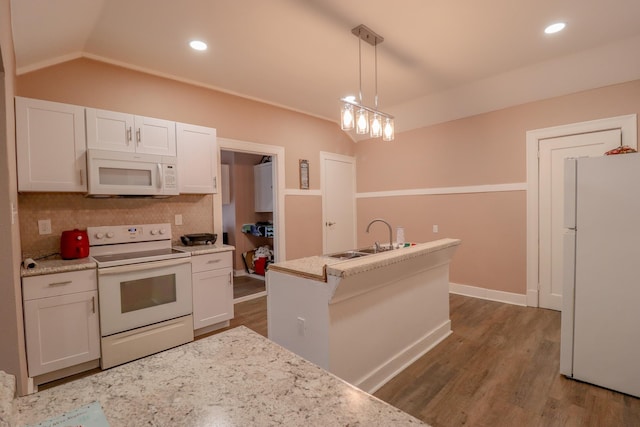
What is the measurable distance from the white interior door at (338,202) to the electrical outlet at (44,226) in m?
3.35

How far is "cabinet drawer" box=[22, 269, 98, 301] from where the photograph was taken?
2.16m

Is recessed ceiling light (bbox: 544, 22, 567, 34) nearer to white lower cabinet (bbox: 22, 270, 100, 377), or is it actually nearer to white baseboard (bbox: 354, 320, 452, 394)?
white baseboard (bbox: 354, 320, 452, 394)

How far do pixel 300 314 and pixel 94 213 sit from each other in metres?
2.27

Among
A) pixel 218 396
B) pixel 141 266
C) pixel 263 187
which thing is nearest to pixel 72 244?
pixel 141 266

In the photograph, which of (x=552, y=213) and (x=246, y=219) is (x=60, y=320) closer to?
(x=246, y=219)

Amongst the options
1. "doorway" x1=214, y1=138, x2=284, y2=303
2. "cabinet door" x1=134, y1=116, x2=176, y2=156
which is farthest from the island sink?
"doorway" x1=214, y1=138, x2=284, y2=303

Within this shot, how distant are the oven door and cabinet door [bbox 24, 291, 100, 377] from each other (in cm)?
9

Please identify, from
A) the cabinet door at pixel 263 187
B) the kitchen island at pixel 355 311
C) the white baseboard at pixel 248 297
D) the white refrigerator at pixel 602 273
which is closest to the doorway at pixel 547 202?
the white refrigerator at pixel 602 273

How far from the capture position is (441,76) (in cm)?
356

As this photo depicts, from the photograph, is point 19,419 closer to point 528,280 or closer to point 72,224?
point 72,224

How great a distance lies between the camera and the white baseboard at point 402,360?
7.18 ft

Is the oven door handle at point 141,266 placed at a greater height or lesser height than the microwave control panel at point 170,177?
lesser

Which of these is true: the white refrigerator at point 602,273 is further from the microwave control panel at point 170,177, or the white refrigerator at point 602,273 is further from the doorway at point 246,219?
the doorway at point 246,219

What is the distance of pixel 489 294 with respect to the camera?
4.07m
